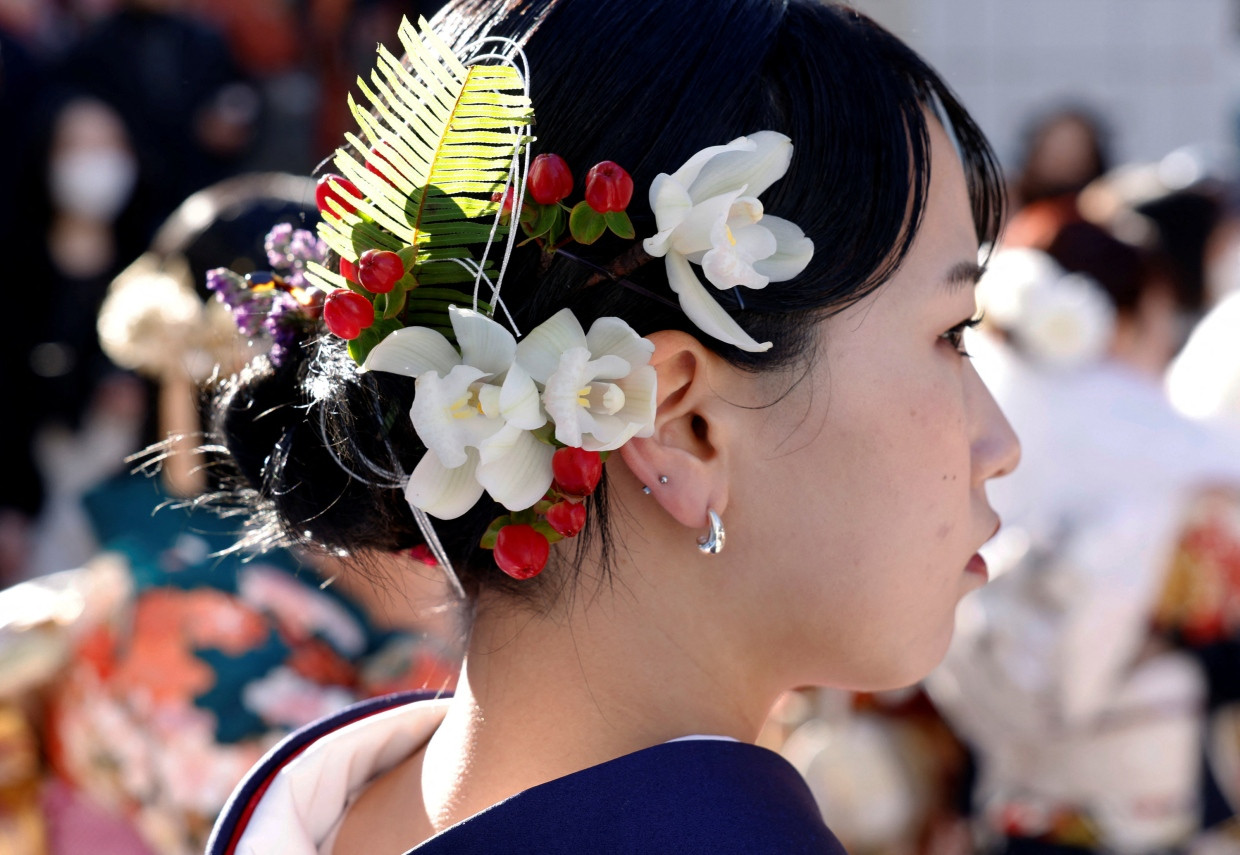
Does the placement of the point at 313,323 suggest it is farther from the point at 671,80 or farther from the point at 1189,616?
the point at 1189,616

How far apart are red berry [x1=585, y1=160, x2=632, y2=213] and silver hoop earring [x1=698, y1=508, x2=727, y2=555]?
0.27 metres

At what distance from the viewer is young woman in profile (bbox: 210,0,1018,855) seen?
0.96 m

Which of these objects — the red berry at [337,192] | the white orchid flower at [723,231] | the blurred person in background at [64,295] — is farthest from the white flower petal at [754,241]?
the blurred person in background at [64,295]

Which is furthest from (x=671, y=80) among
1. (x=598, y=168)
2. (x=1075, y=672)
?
(x=1075, y=672)

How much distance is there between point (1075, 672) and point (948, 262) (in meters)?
1.74

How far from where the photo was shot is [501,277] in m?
0.95

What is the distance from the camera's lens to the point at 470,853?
98 cm

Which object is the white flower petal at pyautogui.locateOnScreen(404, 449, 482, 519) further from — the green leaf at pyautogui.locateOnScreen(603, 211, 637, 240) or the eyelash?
the eyelash

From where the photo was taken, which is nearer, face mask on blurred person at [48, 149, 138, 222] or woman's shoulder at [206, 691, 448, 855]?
woman's shoulder at [206, 691, 448, 855]

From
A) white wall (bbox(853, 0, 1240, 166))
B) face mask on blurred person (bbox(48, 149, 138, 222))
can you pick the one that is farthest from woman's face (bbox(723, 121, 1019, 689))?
white wall (bbox(853, 0, 1240, 166))

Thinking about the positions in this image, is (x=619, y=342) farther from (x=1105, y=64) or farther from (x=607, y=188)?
(x=1105, y=64)

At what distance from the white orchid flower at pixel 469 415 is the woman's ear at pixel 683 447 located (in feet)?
0.30

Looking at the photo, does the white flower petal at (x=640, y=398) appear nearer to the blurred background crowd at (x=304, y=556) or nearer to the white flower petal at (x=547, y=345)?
the white flower petal at (x=547, y=345)

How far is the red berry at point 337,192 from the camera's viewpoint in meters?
1.02
